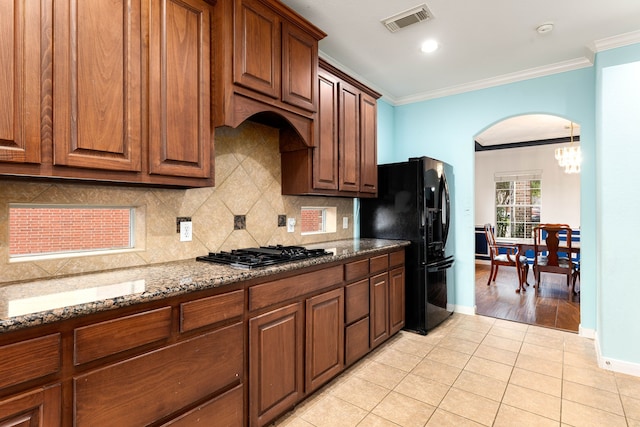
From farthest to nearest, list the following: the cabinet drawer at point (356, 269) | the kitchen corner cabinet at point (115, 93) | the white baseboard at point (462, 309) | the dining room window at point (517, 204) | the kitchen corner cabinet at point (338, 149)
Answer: the dining room window at point (517, 204) → the white baseboard at point (462, 309) → the kitchen corner cabinet at point (338, 149) → the cabinet drawer at point (356, 269) → the kitchen corner cabinet at point (115, 93)

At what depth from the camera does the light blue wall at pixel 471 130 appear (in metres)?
3.21

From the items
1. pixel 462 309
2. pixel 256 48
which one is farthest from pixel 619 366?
pixel 256 48

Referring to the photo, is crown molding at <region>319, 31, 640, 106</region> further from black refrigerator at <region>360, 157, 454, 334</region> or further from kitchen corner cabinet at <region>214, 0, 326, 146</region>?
black refrigerator at <region>360, 157, 454, 334</region>

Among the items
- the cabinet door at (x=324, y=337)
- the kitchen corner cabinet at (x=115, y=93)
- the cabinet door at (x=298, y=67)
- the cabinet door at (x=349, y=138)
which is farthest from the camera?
the cabinet door at (x=349, y=138)

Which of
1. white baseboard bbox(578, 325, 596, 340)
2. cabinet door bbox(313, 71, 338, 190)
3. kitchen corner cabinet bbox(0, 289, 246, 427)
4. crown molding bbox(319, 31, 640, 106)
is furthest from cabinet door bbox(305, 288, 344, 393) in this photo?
white baseboard bbox(578, 325, 596, 340)

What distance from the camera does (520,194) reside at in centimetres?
723

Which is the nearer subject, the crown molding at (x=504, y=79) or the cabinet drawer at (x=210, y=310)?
the cabinet drawer at (x=210, y=310)

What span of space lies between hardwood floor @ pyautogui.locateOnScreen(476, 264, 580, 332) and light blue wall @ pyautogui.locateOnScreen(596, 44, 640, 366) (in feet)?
2.87

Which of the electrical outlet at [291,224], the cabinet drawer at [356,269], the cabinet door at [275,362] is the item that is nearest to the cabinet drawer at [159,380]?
the cabinet door at [275,362]

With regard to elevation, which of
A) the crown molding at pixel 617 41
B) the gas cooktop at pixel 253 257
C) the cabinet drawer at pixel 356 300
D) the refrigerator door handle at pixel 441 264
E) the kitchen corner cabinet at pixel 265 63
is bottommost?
the cabinet drawer at pixel 356 300

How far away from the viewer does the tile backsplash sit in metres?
1.51

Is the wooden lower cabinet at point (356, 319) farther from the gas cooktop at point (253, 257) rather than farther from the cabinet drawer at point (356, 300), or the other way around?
the gas cooktop at point (253, 257)

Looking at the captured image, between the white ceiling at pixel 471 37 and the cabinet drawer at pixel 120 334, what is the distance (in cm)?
226

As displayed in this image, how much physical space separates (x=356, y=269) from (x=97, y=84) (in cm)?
193
